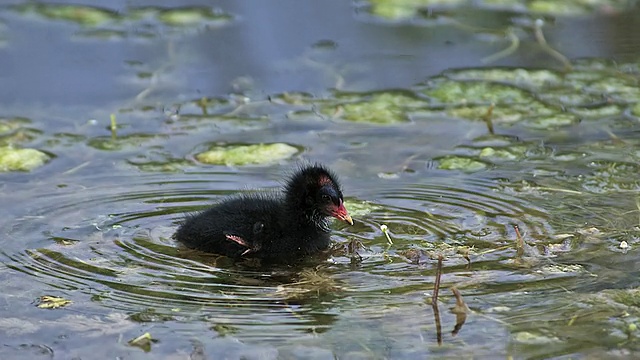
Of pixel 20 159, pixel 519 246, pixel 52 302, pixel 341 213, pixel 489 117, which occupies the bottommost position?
pixel 52 302

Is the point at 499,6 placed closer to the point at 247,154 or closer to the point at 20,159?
the point at 247,154

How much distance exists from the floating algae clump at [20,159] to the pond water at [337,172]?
0.04m

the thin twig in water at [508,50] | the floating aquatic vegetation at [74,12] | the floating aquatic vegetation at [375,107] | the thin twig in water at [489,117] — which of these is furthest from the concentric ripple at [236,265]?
the floating aquatic vegetation at [74,12]

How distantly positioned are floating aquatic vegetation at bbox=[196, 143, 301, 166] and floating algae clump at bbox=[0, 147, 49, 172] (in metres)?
1.04

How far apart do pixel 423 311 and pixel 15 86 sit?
17.9 feet

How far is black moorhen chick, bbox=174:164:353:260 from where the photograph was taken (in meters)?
6.42

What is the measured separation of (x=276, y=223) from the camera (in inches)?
259

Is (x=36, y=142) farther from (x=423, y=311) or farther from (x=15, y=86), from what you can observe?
(x=423, y=311)

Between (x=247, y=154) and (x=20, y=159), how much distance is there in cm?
149

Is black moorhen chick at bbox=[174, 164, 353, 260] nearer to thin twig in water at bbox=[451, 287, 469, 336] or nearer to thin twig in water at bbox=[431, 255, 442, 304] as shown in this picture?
thin twig in water at bbox=[431, 255, 442, 304]

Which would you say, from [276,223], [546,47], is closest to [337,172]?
[276,223]

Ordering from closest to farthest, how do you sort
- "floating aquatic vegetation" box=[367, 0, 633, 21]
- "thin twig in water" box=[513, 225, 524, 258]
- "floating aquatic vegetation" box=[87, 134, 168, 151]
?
"thin twig in water" box=[513, 225, 524, 258]
"floating aquatic vegetation" box=[87, 134, 168, 151]
"floating aquatic vegetation" box=[367, 0, 633, 21]

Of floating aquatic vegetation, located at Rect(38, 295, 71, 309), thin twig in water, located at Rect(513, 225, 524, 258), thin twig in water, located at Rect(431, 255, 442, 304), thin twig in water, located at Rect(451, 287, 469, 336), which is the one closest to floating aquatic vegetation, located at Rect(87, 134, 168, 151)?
floating aquatic vegetation, located at Rect(38, 295, 71, 309)

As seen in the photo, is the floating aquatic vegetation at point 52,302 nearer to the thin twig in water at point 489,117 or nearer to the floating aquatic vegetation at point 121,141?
the floating aquatic vegetation at point 121,141
